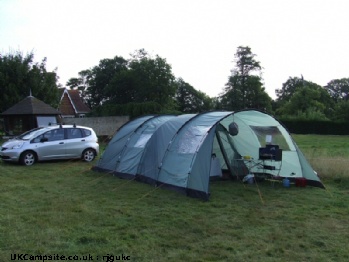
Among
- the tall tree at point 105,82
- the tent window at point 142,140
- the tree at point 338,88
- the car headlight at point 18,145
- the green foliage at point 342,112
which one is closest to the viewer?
the tent window at point 142,140

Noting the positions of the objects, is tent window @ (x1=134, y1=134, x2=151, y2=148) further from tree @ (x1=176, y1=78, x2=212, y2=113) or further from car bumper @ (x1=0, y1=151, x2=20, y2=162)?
tree @ (x1=176, y1=78, x2=212, y2=113)

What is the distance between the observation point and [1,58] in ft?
92.5

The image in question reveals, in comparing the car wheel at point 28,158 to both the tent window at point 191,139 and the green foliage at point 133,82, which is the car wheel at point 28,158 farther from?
the green foliage at point 133,82

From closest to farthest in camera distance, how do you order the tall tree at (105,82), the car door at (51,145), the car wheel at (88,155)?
the car door at (51,145) < the car wheel at (88,155) < the tall tree at (105,82)

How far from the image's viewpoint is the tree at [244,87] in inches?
2185

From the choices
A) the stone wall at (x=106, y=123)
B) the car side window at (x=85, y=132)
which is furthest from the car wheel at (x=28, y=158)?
the stone wall at (x=106, y=123)

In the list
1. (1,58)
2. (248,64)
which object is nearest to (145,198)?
(1,58)

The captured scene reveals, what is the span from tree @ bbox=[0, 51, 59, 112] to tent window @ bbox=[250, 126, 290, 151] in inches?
774

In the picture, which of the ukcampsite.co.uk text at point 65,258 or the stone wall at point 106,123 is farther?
the stone wall at point 106,123

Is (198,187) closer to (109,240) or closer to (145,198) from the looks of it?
(145,198)

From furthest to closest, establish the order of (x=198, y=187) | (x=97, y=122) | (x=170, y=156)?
(x=97, y=122) → (x=170, y=156) → (x=198, y=187)

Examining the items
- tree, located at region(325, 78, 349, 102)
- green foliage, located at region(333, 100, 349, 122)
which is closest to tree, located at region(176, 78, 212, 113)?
green foliage, located at region(333, 100, 349, 122)

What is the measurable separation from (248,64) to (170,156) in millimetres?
49624

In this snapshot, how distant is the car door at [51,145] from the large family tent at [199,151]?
2.99 meters
